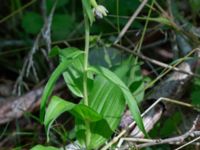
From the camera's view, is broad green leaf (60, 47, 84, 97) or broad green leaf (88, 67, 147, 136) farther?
broad green leaf (60, 47, 84, 97)

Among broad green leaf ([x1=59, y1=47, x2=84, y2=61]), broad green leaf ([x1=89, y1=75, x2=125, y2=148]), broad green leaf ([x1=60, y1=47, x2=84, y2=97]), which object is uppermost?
broad green leaf ([x1=59, y1=47, x2=84, y2=61])

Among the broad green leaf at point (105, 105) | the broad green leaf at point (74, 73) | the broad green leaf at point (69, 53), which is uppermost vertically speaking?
the broad green leaf at point (69, 53)

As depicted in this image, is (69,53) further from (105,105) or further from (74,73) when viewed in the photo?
(105,105)

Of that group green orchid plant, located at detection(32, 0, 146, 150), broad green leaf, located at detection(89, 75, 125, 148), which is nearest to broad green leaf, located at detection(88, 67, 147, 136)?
green orchid plant, located at detection(32, 0, 146, 150)

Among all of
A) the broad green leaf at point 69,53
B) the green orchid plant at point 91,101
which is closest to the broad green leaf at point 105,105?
the green orchid plant at point 91,101

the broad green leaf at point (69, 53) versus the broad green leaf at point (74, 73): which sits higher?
the broad green leaf at point (69, 53)

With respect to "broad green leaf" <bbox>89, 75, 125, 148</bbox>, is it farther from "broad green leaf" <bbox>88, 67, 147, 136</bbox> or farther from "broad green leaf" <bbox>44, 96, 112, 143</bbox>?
"broad green leaf" <bbox>88, 67, 147, 136</bbox>

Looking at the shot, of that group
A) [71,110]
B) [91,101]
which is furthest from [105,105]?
[71,110]

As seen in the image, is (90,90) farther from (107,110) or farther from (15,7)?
(15,7)

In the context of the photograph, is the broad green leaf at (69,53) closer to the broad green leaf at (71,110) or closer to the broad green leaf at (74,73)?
the broad green leaf at (74,73)

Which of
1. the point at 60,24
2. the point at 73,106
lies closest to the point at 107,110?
the point at 73,106

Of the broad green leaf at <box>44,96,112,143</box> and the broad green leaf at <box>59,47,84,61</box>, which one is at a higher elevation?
the broad green leaf at <box>59,47,84,61</box>
